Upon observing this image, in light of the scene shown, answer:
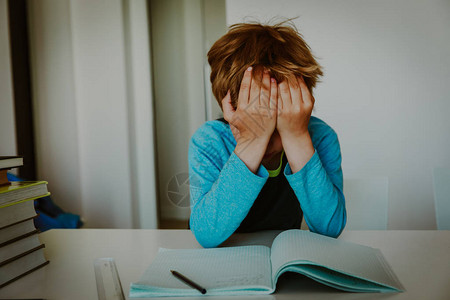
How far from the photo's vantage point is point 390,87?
2328 millimetres

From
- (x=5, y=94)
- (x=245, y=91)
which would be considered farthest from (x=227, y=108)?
(x=5, y=94)

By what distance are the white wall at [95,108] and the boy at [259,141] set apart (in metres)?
1.76

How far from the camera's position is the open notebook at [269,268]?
602 mm

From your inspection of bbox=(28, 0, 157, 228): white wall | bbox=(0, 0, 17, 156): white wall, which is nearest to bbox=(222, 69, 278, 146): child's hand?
bbox=(28, 0, 157, 228): white wall

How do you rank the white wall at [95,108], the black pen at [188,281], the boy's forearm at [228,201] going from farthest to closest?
the white wall at [95,108] < the boy's forearm at [228,201] < the black pen at [188,281]

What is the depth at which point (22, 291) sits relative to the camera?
65cm

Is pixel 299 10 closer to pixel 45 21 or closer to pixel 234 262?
pixel 45 21

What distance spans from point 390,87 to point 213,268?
201 cm

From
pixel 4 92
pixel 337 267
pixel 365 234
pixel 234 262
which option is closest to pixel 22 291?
pixel 234 262

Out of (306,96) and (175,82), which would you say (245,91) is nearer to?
(306,96)

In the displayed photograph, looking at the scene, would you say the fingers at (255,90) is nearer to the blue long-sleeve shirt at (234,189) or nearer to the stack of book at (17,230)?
the blue long-sleeve shirt at (234,189)

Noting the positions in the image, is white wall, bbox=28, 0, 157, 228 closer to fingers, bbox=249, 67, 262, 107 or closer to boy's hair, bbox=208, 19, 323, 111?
boy's hair, bbox=208, 19, 323, 111

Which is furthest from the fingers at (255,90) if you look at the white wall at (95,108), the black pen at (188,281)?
the white wall at (95,108)

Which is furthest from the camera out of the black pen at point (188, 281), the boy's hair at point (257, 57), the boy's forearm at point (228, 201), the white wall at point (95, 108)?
the white wall at point (95, 108)
